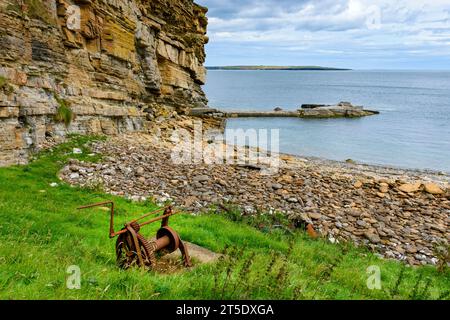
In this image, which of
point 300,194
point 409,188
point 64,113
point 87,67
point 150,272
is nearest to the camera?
point 150,272

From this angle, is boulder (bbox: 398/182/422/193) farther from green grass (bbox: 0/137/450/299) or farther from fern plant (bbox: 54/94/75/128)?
fern plant (bbox: 54/94/75/128)

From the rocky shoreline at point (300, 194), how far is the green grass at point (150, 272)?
1.40m

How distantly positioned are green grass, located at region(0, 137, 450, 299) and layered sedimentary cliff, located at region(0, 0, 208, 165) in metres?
2.83

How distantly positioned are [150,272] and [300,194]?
1228 centimetres

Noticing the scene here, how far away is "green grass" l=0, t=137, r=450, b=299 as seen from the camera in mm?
5504

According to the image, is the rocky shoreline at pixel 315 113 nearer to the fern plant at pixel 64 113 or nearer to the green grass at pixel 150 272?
the fern plant at pixel 64 113

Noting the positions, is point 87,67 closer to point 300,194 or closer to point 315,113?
point 300,194

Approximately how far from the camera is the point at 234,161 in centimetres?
2431

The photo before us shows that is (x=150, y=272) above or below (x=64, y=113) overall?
below

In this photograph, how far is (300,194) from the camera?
18016mm

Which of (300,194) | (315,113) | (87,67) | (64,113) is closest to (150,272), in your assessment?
(300,194)
